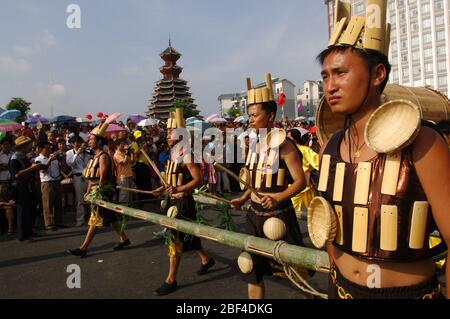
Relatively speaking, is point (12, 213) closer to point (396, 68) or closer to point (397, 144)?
point (397, 144)

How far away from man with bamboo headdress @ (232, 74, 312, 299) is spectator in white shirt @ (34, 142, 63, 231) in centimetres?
608

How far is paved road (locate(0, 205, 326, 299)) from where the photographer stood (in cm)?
454

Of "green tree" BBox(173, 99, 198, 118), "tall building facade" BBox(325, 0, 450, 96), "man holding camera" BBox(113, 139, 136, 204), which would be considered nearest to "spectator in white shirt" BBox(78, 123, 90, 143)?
"man holding camera" BBox(113, 139, 136, 204)

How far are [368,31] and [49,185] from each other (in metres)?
8.00

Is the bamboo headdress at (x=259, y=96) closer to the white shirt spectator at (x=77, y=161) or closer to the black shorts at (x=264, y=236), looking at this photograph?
the black shorts at (x=264, y=236)

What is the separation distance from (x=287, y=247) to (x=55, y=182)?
7.31 metres

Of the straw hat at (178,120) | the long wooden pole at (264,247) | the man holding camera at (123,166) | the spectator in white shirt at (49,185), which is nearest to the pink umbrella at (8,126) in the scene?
the spectator in white shirt at (49,185)

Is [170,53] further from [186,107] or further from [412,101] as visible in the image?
[412,101]

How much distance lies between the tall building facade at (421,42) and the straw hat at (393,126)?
65177 mm

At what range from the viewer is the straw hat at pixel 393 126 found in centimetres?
145

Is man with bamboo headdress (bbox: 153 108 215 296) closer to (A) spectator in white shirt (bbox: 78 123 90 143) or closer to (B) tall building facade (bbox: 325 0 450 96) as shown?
(A) spectator in white shirt (bbox: 78 123 90 143)

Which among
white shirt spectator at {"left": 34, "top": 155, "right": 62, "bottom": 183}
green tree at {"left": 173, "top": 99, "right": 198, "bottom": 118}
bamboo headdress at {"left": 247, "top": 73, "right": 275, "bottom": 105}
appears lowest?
white shirt spectator at {"left": 34, "top": 155, "right": 62, "bottom": 183}

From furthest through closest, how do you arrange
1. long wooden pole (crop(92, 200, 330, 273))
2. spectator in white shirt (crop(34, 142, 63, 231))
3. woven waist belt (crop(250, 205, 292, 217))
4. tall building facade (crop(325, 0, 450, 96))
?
tall building facade (crop(325, 0, 450, 96))
spectator in white shirt (crop(34, 142, 63, 231))
woven waist belt (crop(250, 205, 292, 217))
long wooden pole (crop(92, 200, 330, 273))
